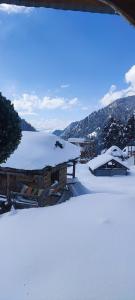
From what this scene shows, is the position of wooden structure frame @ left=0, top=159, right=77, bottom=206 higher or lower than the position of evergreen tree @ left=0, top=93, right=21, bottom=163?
lower

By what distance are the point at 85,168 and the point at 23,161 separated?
25.6m

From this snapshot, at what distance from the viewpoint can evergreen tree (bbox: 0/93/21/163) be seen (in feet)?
17.9

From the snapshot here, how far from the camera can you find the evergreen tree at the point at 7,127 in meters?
5.47

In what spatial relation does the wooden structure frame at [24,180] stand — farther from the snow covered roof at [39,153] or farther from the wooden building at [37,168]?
the snow covered roof at [39,153]

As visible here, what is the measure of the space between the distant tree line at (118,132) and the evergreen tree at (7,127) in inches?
2054

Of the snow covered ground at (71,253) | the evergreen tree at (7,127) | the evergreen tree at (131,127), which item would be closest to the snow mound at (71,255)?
the snow covered ground at (71,253)

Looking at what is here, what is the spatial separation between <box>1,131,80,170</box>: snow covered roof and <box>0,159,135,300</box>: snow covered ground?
782 centimetres

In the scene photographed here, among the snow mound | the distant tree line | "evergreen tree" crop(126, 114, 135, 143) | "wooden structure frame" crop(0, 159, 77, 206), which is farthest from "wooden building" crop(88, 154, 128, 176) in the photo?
the snow mound

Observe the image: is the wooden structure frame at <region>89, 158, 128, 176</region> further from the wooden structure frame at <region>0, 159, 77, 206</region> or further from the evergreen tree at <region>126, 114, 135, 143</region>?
the evergreen tree at <region>126, 114, 135, 143</region>

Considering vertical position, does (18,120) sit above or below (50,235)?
above

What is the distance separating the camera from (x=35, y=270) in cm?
493

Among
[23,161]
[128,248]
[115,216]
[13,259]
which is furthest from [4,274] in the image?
[23,161]

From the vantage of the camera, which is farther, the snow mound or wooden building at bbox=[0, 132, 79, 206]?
wooden building at bbox=[0, 132, 79, 206]

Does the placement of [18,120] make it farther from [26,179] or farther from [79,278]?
[26,179]
